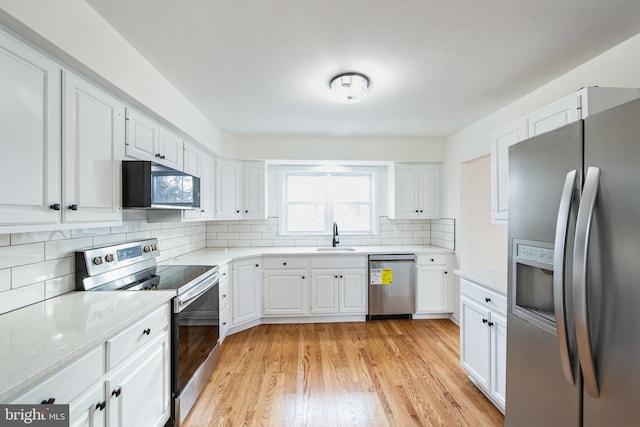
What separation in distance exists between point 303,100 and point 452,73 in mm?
1223

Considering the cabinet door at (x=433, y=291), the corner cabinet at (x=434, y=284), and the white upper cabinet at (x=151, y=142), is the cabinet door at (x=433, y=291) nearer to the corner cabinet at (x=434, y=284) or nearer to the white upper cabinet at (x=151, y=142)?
the corner cabinet at (x=434, y=284)

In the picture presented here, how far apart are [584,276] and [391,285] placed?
8.59 feet

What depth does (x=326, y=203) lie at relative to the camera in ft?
13.5

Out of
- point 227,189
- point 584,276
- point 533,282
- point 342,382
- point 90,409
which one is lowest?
point 342,382

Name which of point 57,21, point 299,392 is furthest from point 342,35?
point 299,392

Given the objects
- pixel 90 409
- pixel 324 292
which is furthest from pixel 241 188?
pixel 90 409

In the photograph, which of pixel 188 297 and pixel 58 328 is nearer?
pixel 58 328

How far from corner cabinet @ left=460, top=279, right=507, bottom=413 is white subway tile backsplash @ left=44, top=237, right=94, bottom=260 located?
8.89ft

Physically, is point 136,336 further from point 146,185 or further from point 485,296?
point 485,296

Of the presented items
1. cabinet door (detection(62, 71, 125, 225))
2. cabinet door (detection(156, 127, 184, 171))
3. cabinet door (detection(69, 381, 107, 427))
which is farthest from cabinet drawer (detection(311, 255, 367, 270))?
cabinet door (detection(69, 381, 107, 427))

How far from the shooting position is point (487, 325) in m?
1.89

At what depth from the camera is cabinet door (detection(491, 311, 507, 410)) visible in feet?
5.71

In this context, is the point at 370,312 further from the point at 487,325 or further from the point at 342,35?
the point at 342,35

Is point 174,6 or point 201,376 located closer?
point 174,6
